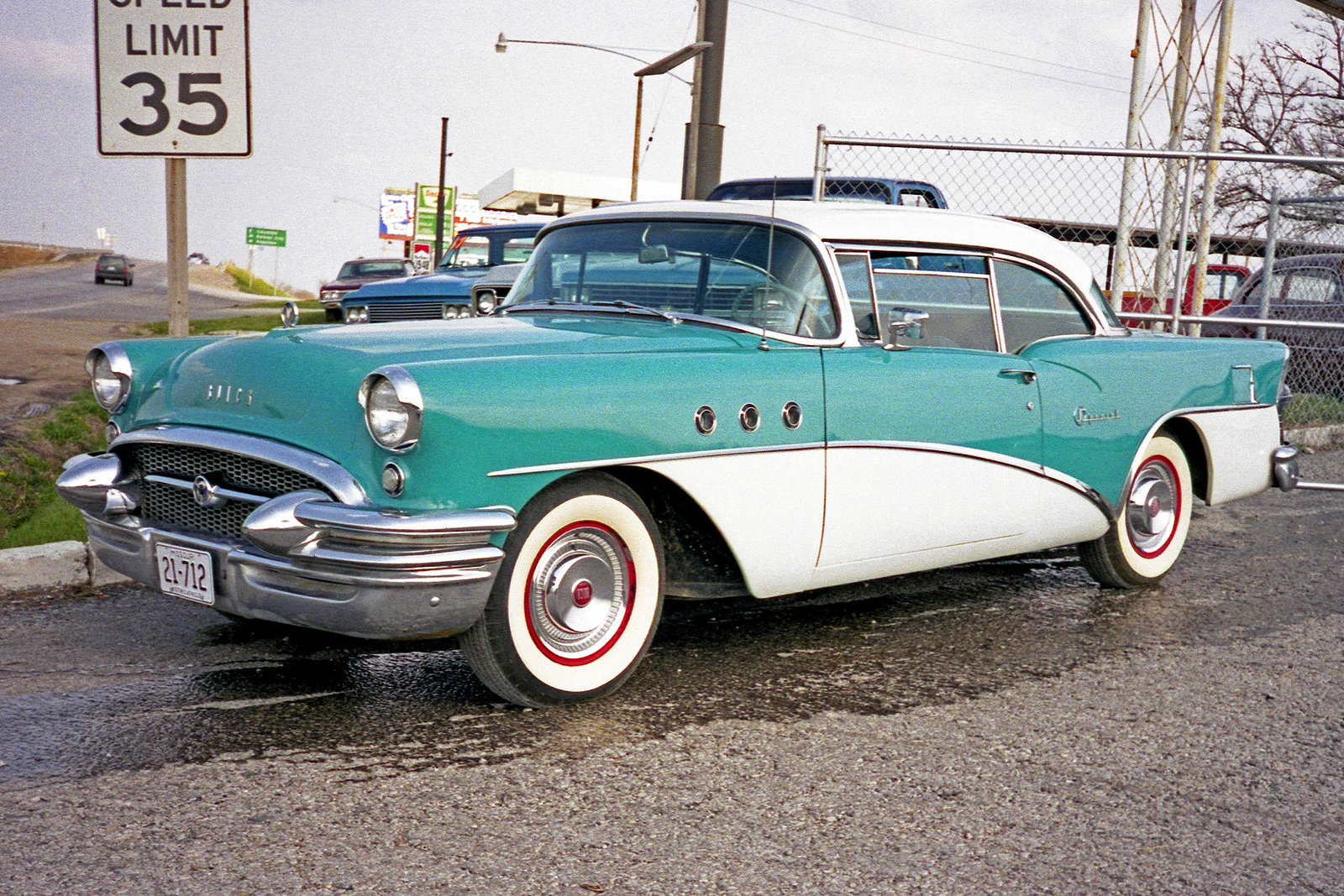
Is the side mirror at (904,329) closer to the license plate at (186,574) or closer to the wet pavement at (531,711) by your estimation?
the wet pavement at (531,711)

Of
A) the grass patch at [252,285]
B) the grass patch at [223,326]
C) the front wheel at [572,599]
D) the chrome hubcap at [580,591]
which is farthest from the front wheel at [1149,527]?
the grass patch at [252,285]

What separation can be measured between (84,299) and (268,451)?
42211 millimetres

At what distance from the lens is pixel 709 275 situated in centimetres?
461

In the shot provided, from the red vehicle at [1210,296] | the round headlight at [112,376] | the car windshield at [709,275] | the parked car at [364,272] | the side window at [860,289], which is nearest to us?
the round headlight at [112,376]

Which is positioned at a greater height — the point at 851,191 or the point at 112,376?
the point at 851,191

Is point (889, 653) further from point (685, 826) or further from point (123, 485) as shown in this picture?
point (123, 485)

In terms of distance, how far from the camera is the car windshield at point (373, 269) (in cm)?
3063

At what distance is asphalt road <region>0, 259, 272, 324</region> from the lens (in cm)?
3131

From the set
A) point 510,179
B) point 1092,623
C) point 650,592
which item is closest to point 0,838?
point 650,592

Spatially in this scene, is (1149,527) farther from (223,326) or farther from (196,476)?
(223,326)

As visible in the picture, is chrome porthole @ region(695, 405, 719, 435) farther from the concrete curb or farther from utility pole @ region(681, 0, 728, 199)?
utility pole @ region(681, 0, 728, 199)

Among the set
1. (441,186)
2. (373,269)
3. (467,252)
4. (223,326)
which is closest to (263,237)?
(441,186)

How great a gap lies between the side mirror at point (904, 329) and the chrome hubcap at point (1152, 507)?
5.59 feet

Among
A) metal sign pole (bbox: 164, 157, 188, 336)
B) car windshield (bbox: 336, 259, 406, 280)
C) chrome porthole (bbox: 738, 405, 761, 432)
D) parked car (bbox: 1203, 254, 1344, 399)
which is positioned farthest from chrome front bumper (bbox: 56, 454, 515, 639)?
car windshield (bbox: 336, 259, 406, 280)
